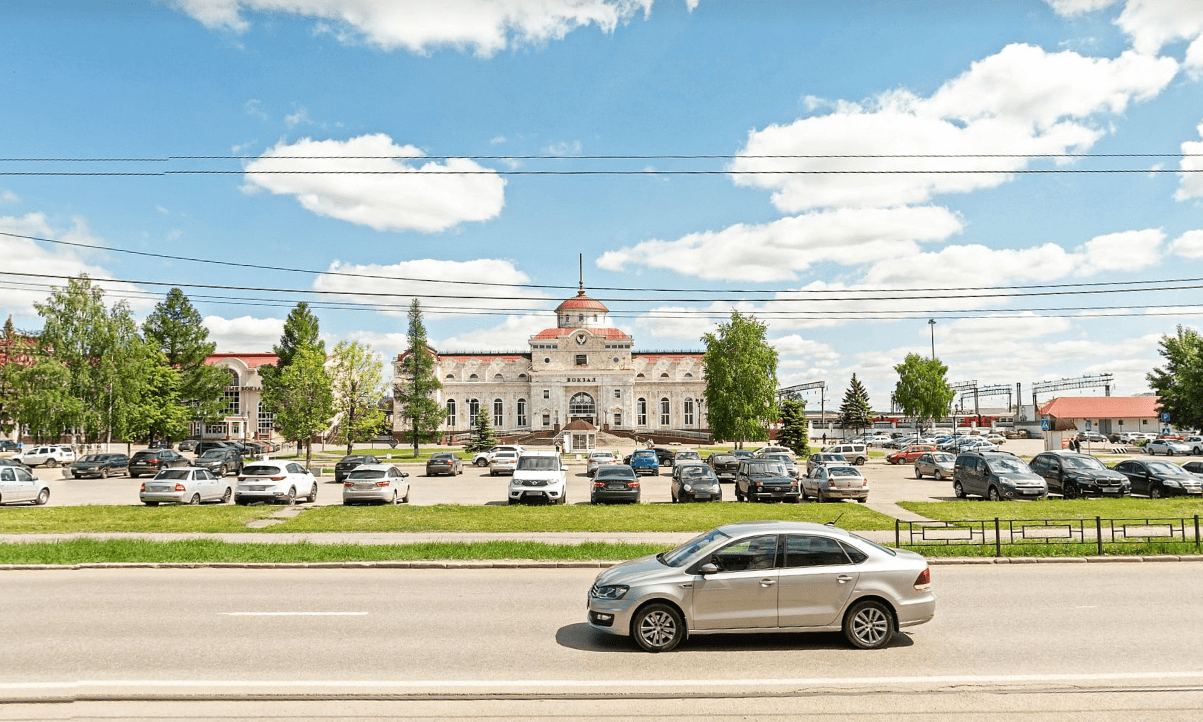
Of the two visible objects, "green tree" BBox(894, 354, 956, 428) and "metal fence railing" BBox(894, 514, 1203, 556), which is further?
"green tree" BBox(894, 354, 956, 428)

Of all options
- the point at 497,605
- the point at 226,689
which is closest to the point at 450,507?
the point at 497,605

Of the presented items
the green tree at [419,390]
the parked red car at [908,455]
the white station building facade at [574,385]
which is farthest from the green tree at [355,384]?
the white station building facade at [574,385]

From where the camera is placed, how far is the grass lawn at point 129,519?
20.5 metres

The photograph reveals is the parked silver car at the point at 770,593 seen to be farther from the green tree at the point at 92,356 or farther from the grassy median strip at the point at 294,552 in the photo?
the green tree at the point at 92,356

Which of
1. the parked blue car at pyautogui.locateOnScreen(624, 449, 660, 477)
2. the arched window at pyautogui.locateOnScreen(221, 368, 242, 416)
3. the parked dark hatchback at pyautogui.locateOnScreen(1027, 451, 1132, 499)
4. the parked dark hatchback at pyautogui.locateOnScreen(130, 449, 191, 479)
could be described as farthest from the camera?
the arched window at pyautogui.locateOnScreen(221, 368, 242, 416)

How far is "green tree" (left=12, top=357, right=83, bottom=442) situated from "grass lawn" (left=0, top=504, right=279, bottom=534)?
3265 cm

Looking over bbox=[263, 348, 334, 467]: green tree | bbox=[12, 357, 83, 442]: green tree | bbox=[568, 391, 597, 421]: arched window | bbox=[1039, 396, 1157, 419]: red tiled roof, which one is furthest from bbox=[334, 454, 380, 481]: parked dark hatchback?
bbox=[1039, 396, 1157, 419]: red tiled roof

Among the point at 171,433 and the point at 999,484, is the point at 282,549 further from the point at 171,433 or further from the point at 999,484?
the point at 171,433

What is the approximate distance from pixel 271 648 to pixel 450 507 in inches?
647

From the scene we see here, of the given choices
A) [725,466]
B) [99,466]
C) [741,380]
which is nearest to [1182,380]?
[741,380]

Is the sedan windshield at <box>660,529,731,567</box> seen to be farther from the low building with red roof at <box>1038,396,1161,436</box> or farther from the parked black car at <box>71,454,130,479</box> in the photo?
the low building with red roof at <box>1038,396,1161,436</box>

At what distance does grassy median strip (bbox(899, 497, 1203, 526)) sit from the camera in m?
23.1

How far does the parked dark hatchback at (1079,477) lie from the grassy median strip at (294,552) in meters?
20.7

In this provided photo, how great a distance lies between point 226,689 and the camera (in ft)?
25.0
